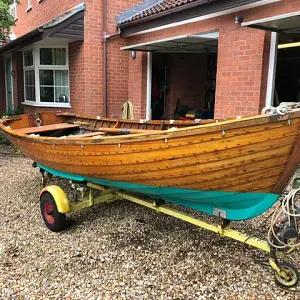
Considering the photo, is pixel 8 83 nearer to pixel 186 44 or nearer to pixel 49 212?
pixel 186 44

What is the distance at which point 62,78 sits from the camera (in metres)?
10.9

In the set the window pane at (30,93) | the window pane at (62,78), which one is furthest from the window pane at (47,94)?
the window pane at (30,93)

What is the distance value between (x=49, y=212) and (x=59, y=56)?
25.1 feet

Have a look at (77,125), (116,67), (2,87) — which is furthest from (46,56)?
(2,87)

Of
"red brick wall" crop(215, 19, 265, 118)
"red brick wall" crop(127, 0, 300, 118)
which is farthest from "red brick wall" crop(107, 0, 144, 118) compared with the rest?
"red brick wall" crop(215, 19, 265, 118)

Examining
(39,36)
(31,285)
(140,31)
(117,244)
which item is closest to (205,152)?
(117,244)

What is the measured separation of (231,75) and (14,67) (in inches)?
403

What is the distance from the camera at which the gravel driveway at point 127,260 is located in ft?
10.1

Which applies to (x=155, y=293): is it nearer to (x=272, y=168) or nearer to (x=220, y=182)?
(x=220, y=182)

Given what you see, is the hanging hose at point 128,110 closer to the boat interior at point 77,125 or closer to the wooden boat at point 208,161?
the boat interior at point 77,125

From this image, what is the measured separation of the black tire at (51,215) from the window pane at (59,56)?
7.28 metres

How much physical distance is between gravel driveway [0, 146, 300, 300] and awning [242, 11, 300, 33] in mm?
2998

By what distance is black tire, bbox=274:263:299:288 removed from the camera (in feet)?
9.95

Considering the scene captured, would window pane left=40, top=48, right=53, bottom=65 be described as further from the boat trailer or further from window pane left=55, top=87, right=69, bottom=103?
the boat trailer
